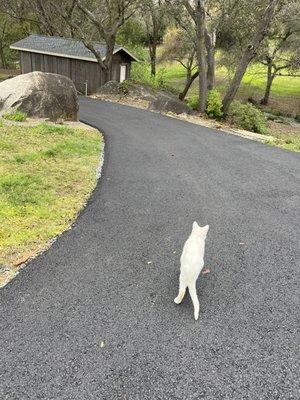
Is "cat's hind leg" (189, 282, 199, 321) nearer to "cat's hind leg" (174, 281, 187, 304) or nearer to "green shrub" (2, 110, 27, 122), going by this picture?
"cat's hind leg" (174, 281, 187, 304)

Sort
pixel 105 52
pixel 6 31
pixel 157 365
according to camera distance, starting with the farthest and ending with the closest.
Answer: pixel 6 31 < pixel 105 52 < pixel 157 365

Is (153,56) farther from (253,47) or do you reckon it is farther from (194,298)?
(194,298)

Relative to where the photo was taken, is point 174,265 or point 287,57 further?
point 287,57

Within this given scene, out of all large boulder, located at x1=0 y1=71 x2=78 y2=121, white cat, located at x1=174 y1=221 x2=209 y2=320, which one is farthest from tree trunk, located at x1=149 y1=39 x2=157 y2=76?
white cat, located at x1=174 y1=221 x2=209 y2=320

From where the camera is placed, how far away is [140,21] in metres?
38.3

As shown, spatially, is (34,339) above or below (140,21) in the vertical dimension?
below

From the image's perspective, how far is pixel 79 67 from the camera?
31906 mm

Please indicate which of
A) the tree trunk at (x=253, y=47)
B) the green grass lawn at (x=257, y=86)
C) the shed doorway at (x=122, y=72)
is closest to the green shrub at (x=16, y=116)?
the tree trunk at (x=253, y=47)

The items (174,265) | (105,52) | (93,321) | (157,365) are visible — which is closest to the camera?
(157,365)

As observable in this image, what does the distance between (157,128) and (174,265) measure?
1162 centimetres

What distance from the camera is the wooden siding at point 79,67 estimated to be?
1234 inches

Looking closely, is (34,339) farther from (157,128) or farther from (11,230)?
(157,128)

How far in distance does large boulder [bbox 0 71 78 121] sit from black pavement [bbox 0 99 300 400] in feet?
24.9

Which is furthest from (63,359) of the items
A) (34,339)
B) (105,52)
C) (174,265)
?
(105,52)
